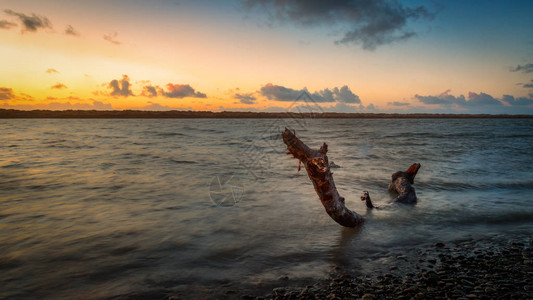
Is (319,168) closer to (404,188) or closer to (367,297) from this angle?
(367,297)

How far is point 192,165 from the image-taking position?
16703mm

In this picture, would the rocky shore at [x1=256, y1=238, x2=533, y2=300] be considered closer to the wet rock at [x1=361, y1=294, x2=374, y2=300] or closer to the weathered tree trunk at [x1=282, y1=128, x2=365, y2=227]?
the wet rock at [x1=361, y1=294, x2=374, y2=300]

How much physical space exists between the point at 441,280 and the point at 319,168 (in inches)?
94.7

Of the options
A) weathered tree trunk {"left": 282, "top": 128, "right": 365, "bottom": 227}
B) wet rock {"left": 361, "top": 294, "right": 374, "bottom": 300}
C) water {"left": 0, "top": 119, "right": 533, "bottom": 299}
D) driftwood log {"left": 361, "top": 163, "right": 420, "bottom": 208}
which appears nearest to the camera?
wet rock {"left": 361, "top": 294, "right": 374, "bottom": 300}

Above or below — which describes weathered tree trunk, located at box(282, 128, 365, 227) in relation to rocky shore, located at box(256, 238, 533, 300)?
above

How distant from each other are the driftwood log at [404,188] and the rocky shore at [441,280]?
10.3 ft

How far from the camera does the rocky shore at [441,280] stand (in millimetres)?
3738

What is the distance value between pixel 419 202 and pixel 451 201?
3.61 feet

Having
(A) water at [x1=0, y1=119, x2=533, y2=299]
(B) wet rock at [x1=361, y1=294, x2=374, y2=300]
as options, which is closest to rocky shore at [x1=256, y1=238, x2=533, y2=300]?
(B) wet rock at [x1=361, y1=294, x2=374, y2=300]

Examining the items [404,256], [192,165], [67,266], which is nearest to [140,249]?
[67,266]

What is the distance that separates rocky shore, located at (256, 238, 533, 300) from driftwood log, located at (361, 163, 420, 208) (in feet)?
10.3

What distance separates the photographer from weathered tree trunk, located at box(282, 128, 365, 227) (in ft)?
16.1

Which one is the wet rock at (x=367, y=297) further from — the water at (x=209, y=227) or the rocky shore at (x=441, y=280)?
the water at (x=209, y=227)

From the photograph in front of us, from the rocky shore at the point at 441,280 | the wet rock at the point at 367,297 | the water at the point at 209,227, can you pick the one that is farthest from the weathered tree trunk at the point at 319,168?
the wet rock at the point at 367,297
